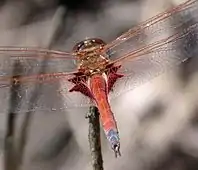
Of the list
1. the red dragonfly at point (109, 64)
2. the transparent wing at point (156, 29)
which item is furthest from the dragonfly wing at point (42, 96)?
the transparent wing at point (156, 29)

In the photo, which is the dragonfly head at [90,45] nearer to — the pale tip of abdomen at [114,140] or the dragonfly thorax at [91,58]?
the dragonfly thorax at [91,58]

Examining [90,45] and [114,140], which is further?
[90,45]

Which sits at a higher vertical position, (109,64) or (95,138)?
(109,64)

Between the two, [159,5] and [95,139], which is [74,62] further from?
[159,5]

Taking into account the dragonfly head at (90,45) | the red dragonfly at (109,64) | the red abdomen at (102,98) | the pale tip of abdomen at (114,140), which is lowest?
the pale tip of abdomen at (114,140)

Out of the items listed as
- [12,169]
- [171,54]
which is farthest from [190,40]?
[12,169]

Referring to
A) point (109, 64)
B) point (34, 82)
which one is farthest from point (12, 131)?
point (109, 64)

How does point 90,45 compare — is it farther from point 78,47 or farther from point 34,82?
point 34,82
